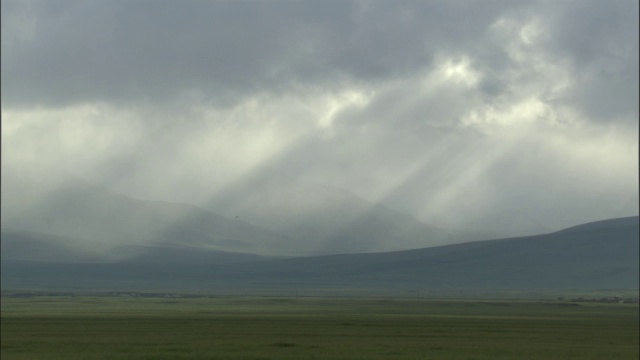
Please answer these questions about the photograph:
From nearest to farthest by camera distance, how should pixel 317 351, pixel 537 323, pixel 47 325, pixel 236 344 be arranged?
pixel 317 351, pixel 236 344, pixel 47 325, pixel 537 323

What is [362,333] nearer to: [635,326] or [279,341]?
[279,341]

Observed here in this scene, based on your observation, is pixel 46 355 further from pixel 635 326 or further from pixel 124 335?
pixel 635 326

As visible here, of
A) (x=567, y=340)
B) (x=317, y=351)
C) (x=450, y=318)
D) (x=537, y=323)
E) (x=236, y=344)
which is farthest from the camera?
(x=450, y=318)

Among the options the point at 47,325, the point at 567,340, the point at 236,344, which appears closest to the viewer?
the point at 236,344

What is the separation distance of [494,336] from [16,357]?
108 feet

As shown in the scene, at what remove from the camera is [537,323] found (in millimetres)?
84000

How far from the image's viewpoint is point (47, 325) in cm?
7788

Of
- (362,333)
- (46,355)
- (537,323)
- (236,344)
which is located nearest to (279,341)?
(236,344)

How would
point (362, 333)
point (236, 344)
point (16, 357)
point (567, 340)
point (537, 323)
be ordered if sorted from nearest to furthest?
1. point (16, 357)
2. point (236, 344)
3. point (567, 340)
4. point (362, 333)
5. point (537, 323)

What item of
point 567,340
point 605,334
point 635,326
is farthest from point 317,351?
point 635,326

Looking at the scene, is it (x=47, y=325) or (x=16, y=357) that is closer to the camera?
(x=16, y=357)

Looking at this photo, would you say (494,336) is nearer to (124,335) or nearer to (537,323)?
(537,323)

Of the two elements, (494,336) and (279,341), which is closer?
(279,341)

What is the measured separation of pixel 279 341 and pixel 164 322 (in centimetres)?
2381
